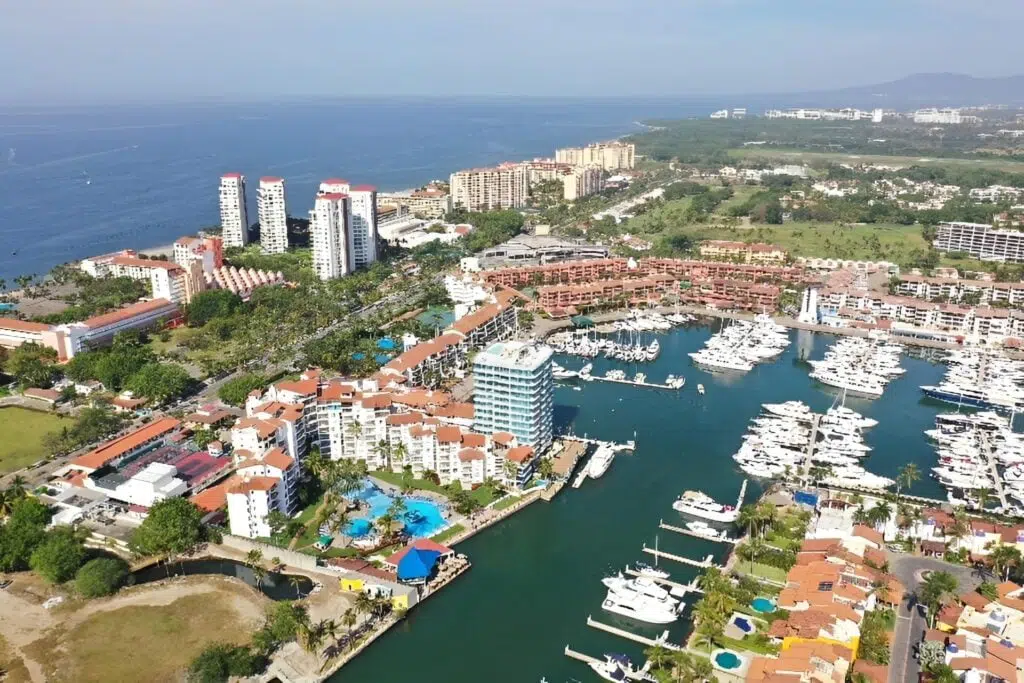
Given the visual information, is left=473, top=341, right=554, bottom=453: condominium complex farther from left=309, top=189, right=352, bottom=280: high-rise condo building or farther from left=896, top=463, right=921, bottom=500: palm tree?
left=309, top=189, right=352, bottom=280: high-rise condo building

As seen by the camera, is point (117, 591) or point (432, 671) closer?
point (432, 671)

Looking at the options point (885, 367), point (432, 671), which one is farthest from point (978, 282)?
point (432, 671)

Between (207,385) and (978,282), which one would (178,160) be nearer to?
(207,385)

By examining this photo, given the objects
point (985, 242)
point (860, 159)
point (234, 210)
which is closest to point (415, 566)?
point (234, 210)

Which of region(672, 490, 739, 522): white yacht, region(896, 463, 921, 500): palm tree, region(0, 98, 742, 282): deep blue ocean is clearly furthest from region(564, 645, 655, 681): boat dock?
region(0, 98, 742, 282): deep blue ocean

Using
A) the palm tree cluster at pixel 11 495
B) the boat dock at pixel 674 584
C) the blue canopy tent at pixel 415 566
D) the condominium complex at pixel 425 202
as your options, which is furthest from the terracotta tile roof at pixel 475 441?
the condominium complex at pixel 425 202

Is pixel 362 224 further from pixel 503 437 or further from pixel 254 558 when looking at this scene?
pixel 254 558
